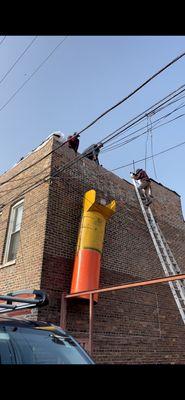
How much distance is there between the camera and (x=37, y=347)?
10.4ft

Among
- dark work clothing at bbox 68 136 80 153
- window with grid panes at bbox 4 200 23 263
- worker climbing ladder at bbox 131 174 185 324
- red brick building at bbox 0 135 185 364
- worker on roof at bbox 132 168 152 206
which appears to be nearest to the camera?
red brick building at bbox 0 135 185 364

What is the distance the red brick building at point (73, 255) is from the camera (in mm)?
9070

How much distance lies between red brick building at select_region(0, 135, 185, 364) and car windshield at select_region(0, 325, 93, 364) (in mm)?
4991

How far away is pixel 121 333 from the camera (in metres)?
9.84

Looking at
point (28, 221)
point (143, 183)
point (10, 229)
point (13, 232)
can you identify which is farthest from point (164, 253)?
point (10, 229)

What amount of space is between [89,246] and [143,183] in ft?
16.7

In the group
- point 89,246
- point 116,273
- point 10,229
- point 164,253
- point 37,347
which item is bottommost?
point 37,347

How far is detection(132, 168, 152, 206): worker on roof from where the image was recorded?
44.2ft

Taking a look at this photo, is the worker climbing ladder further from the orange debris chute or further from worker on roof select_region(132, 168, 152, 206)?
the orange debris chute

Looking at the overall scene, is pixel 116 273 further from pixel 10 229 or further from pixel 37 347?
pixel 37 347

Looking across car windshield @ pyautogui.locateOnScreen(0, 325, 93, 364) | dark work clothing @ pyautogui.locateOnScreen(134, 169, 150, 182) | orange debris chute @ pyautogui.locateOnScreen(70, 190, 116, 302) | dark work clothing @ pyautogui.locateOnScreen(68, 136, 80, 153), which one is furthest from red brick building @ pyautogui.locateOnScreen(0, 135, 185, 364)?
car windshield @ pyautogui.locateOnScreen(0, 325, 93, 364)

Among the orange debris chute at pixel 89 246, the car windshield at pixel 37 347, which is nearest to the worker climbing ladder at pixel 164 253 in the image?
the orange debris chute at pixel 89 246
